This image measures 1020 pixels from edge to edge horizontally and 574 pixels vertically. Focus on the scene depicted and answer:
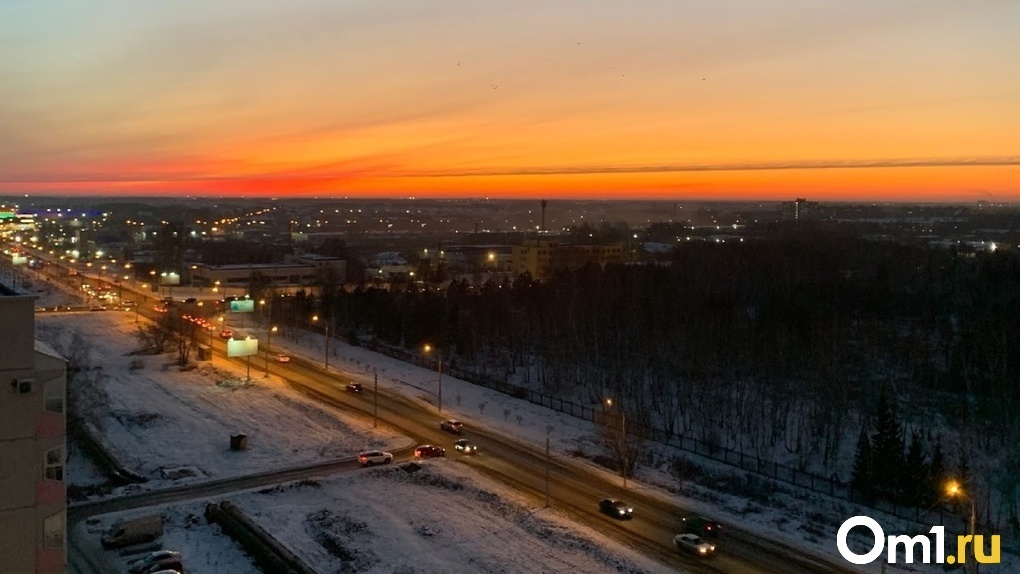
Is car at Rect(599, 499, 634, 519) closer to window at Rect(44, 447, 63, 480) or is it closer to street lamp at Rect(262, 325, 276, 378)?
window at Rect(44, 447, 63, 480)

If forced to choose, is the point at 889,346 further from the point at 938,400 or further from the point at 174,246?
the point at 174,246

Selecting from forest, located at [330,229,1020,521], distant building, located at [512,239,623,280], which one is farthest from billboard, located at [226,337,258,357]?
distant building, located at [512,239,623,280]

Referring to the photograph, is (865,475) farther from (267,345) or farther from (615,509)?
(267,345)

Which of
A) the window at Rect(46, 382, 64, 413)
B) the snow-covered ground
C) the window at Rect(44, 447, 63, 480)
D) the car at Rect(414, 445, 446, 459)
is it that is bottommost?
the snow-covered ground

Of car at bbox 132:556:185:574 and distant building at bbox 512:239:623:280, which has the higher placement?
distant building at bbox 512:239:623:280

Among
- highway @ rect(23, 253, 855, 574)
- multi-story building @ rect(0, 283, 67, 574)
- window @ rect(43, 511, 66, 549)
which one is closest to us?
multi-story building @ rect(0, 283, 67, 574)

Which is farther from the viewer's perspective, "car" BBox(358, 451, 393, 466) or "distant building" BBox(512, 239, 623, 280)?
"distant building" BBox(512, 239, 623, 280)
